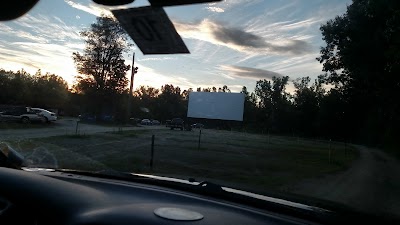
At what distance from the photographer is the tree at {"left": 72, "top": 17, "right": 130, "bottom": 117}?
2.15 meters

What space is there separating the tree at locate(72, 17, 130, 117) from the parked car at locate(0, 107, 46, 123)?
0.49m

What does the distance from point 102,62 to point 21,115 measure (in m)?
0.99

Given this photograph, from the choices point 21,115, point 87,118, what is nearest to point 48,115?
point 87,118

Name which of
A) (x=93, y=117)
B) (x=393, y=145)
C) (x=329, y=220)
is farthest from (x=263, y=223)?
(x=393, y=145)

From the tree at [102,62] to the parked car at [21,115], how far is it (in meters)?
0.49

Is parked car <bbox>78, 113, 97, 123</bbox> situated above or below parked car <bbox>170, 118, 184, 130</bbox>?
above

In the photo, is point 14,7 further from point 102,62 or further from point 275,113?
point 275,113

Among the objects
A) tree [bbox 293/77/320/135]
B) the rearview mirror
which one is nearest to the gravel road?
the rearview mirror

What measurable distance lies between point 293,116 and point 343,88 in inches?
884

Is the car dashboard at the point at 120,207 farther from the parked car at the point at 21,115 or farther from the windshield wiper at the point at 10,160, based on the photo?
the parked car at the point at 21,115

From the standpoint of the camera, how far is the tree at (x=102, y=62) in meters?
2.15

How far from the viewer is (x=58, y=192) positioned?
164cm

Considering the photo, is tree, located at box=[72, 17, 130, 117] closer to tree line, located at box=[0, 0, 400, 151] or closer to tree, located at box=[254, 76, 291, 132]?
tree line, located at box=[0, 0, 400, 151]

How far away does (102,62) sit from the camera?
9.96 ft
